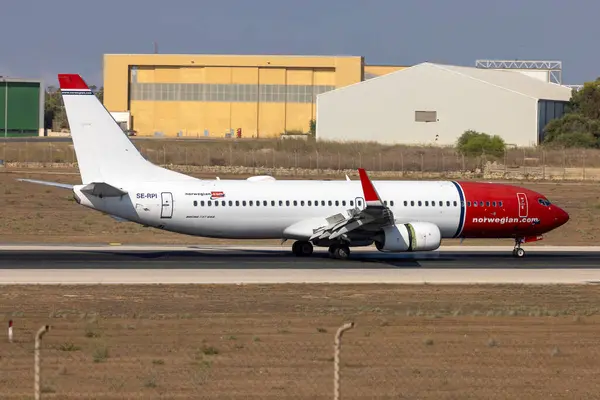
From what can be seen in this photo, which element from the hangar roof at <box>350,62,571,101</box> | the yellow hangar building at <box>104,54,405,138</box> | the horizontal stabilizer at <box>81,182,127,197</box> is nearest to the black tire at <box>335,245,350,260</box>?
the horizontal stabilizer at <box>81,182,127,197</box>

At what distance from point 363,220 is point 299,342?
62.1ft

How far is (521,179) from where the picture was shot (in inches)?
3388

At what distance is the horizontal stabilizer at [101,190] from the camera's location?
39688mm

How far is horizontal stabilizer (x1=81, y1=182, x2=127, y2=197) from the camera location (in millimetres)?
39688

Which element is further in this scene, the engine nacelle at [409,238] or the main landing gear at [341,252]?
the main landing gear at [341,252]

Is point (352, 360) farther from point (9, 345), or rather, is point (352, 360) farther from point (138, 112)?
point (138, 112)

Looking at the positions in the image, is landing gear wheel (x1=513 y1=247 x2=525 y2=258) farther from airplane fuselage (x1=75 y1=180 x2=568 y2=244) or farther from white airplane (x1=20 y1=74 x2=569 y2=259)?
airplane fuselage (x1=75 y1=180 x2=568 y2=244)

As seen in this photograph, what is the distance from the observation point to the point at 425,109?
114 meters

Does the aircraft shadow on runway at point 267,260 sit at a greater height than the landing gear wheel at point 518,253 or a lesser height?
lesser

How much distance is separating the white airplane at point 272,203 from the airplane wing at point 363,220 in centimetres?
4

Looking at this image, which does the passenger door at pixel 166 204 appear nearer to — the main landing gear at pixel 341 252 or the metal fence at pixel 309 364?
the main landing gear at pixel 341 252

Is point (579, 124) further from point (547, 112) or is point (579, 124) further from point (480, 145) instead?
point (480, 145)

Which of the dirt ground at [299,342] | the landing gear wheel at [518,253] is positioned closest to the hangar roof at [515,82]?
the landing gear wheel at [518,253]

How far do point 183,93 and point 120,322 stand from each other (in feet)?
375
